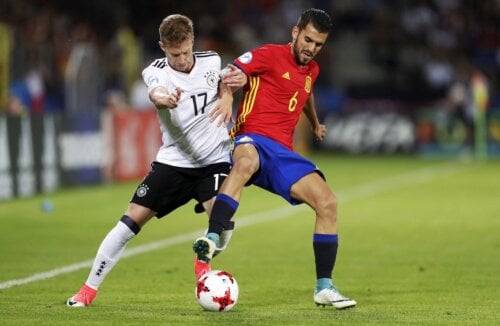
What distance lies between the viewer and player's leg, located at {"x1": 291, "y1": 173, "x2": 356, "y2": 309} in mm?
7844

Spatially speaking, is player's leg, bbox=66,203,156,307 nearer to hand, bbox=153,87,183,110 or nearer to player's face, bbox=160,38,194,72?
hand, bbox=153,87,183,110

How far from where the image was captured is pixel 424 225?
1409cm

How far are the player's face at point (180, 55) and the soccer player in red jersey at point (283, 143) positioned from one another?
348mm

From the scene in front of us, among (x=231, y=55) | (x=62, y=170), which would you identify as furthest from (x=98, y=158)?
(x=231, y=55)

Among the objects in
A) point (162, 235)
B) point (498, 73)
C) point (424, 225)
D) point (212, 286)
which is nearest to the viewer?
point (212, 286)

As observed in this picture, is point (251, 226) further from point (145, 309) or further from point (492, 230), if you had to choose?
point (145, 309)

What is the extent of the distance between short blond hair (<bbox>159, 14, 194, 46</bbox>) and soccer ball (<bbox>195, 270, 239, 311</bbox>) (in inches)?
59.2

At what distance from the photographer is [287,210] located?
16.2m

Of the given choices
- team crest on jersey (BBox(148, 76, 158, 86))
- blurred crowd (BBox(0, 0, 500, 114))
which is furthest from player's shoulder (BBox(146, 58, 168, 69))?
blurred crowd (BBox(0, 0, 500, 114))

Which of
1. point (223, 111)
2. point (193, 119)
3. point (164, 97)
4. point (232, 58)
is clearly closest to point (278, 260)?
point (193, 119)

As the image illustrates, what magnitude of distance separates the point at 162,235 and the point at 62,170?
6.12m

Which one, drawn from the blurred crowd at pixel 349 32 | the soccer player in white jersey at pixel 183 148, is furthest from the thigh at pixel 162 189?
the blurred crowd at pixel 349 32

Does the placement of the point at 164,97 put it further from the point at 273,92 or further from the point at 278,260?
the point at 278,260

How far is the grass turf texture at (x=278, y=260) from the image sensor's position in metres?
7.64
